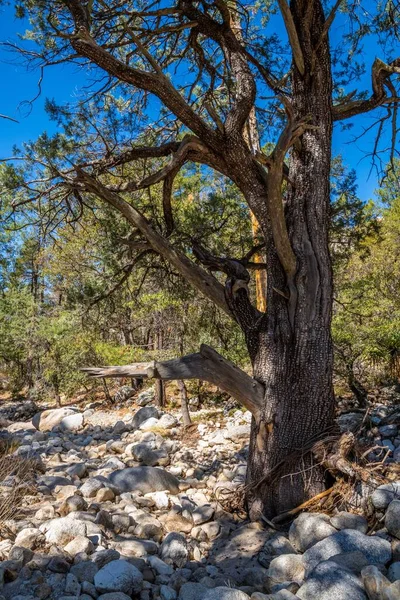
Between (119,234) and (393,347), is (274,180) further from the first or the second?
(393,347)

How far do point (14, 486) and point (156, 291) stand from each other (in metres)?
4.19

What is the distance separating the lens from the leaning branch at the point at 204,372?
11.8 feet

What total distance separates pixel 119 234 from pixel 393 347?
462 centimetres

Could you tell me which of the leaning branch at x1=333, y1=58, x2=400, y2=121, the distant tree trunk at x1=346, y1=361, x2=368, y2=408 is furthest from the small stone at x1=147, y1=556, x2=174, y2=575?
the distant tree trunk at x1=346, y1=361, x2=368, y2=408

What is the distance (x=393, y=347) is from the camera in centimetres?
676

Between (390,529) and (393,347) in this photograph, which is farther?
(393,347)

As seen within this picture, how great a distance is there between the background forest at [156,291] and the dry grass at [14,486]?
1.96 meters

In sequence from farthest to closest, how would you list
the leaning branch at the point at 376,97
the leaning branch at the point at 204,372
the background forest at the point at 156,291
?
1. the background forest at the point at 156,291
2. the leaning branch at the point at 376,97
3. the leaning branch at the point at 204,372

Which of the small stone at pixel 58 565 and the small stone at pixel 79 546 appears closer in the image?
the small stone at pixel 58 565

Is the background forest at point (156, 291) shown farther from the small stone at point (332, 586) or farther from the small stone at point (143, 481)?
the small stone at point (332, 586)

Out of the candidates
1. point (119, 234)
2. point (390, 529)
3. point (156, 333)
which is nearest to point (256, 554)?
point (390, 529)

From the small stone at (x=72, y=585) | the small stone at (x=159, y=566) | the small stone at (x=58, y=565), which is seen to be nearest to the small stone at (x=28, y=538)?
the small stone at (x=58, y=565)

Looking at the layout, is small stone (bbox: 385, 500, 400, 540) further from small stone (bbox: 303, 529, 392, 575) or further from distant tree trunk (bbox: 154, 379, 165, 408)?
distant tree trunk (bbox: 154, 379, 165, 408)

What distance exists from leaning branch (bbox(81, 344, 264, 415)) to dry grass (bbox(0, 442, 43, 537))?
1309mm
